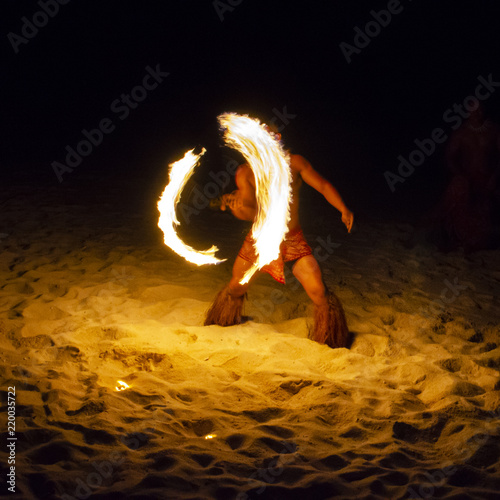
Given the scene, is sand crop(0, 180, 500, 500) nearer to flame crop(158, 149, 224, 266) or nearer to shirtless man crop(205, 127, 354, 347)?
shirtless man crop(205, 127, 354, 347)

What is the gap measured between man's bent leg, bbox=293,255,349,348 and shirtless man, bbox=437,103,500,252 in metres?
3.76

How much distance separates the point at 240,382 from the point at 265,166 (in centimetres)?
160

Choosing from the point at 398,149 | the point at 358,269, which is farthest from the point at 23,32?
the point at 358,269

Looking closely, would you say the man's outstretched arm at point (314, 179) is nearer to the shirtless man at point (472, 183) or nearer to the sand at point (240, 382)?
the sand at point (240, 382)

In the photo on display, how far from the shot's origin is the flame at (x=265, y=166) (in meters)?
3.88

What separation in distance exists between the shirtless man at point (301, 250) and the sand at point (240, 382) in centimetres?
21

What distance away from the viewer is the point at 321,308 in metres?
4.28

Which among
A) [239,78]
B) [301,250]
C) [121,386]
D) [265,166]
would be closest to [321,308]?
[301,250]

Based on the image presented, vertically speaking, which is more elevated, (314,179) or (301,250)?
(314,179)

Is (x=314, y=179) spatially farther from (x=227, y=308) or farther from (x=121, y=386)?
(x=121, y=386)

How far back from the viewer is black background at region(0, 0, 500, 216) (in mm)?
13797

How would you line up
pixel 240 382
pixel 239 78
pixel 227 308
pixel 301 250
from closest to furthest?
pixel 240 382 < pixel 301 250 < pixel 227 308 < pixel 239 78

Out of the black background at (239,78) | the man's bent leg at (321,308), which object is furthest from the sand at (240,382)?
the black background at (239,78)

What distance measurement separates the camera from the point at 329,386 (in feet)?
12.0
